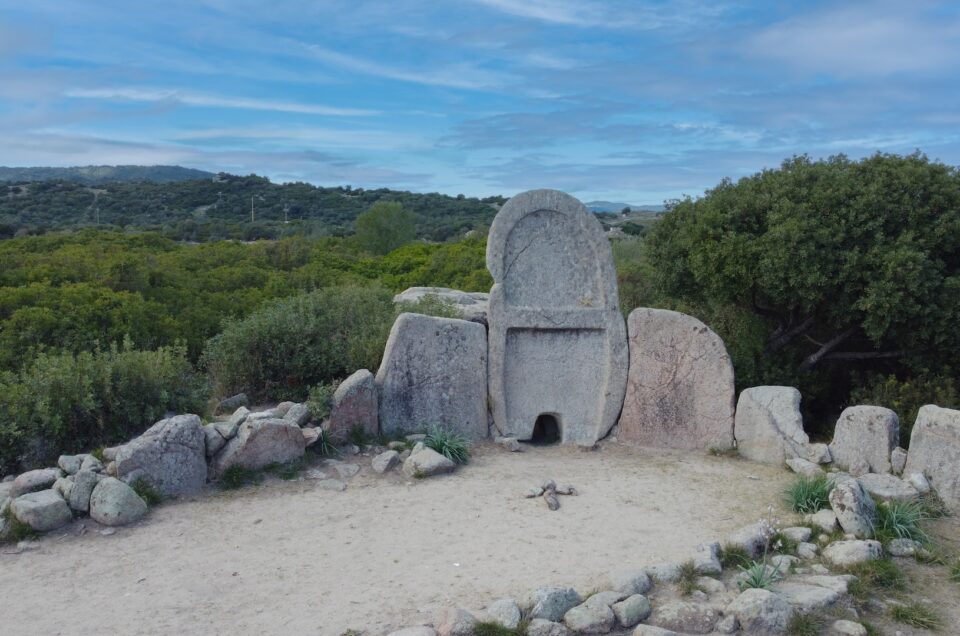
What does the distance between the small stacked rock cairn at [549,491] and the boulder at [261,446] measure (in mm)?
2278

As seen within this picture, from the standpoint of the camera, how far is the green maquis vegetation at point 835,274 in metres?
8.80

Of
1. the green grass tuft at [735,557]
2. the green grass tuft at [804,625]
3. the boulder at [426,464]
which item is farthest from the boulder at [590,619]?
the boulder at [426,464]

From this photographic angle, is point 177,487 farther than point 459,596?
Yes

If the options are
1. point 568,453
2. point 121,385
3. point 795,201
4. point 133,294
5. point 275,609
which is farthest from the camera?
point 133,294

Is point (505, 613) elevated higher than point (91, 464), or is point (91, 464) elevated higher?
point (91, 464)

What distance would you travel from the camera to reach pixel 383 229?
32969mm

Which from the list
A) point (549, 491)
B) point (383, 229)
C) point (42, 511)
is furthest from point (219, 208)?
point (549, 491)

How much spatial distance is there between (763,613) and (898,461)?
135 inches

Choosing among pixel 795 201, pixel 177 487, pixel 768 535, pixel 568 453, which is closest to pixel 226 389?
pixel 177 487

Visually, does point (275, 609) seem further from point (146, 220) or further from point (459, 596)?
point (146, 220)

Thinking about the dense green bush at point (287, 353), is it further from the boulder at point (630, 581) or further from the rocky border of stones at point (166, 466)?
the boulder at point (630, 581)

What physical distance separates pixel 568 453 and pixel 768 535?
2899 millimetres

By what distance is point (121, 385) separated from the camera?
760cm

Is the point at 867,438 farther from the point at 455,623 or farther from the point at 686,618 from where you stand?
the point at 455,623
